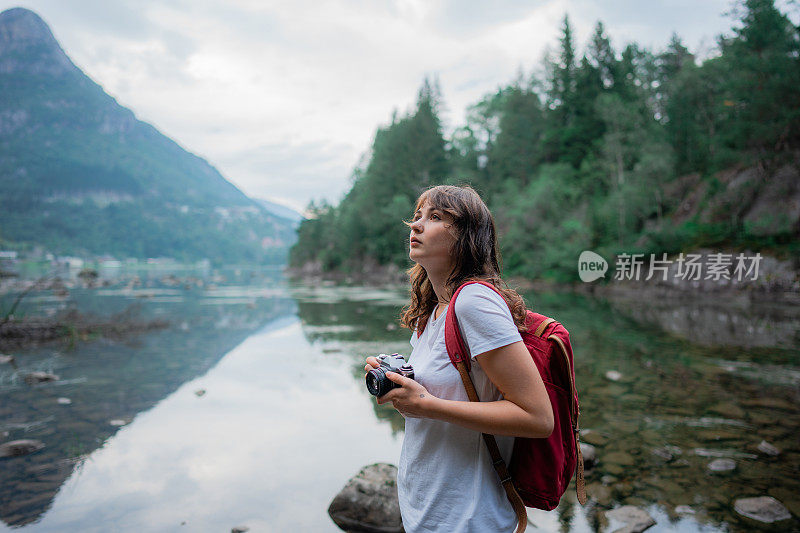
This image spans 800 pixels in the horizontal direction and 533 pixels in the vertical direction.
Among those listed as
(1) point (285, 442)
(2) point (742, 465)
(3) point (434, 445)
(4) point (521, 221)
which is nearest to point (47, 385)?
(1) point (285, 442)

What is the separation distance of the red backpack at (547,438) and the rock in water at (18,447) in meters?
6.37

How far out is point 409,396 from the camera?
1.26 meters

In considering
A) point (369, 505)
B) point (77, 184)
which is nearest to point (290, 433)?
point (369, 505)

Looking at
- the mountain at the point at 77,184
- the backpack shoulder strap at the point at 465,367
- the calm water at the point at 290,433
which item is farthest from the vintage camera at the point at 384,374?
the mountain at the point at 77,184

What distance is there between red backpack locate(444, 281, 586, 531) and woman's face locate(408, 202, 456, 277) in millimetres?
201

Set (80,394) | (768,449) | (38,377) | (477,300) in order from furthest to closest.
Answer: (38,377) → (80,394) → (768,449) → (477,300)

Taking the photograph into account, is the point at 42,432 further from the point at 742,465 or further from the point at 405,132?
the point at 405,132

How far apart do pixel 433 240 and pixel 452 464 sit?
0.71 metres

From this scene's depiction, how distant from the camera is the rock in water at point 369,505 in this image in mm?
4035

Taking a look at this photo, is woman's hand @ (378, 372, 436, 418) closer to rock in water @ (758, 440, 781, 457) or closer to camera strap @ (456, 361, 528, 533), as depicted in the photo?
camera strap @ (456, 361, 528, 533)

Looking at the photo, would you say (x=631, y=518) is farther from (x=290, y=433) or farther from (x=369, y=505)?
(x=290, y=433)

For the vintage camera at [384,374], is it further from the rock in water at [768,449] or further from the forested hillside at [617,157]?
the rock in water at [768,449]

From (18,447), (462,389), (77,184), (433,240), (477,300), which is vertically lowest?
(18,447)

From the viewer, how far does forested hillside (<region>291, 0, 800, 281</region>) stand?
22.4 m
